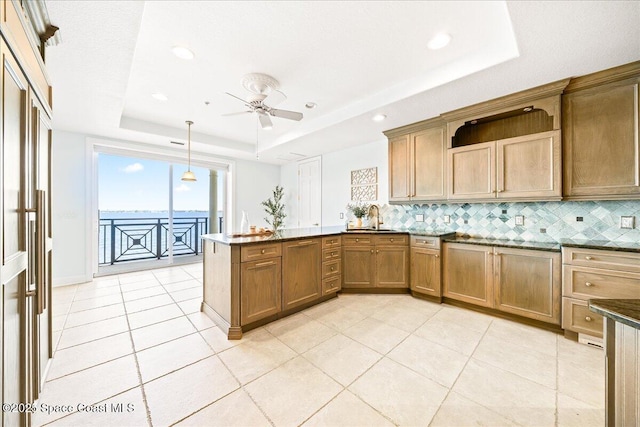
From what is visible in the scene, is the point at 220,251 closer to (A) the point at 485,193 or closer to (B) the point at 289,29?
(B) the point at 289,29

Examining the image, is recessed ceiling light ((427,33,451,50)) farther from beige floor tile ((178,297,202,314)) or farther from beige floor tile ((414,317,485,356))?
beige floor tile ((178,297,202,314))

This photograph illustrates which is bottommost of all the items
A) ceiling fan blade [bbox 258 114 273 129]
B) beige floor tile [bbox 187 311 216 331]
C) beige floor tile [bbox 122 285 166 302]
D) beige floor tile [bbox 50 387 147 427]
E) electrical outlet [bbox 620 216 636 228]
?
beige floor tile [bbox 50 387 147 427]

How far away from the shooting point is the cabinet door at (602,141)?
7.16 ft

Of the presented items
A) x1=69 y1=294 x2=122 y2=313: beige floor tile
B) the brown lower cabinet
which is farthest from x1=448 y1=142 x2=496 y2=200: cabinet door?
x1=69 y1=294 x2=122 y2=313: beige floor tile

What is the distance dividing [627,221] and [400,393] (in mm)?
2777

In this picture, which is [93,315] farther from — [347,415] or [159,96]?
[347,415]

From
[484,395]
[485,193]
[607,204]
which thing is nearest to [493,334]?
[484,395]

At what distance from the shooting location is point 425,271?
331 cm

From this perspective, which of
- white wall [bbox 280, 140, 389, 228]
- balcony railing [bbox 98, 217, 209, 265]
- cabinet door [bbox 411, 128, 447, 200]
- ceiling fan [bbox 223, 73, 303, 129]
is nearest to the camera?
ceiling fan [bbox 223, 73, 303, 129]

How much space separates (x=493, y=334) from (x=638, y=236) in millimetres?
1640

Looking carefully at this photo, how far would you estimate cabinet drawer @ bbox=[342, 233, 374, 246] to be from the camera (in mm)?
3588

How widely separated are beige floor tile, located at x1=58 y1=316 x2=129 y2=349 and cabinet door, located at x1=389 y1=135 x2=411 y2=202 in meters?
3.74

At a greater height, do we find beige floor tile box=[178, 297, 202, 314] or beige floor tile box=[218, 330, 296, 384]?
beige floor tile box=[178, 297, 202, 314]

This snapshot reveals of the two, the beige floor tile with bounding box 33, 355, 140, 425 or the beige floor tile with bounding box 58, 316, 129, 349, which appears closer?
the beige floor tile with bounding box 33, 355, 140, 425
